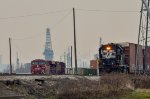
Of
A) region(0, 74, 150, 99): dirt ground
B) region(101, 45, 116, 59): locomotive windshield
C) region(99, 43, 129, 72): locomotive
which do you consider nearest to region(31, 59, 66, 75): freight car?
region(99, 43, 129, 72): locomotive

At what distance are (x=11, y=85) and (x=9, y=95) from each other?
6.44 ft

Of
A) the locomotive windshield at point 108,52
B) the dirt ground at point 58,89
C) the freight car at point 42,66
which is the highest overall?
the locomotive windshield at point 108,52

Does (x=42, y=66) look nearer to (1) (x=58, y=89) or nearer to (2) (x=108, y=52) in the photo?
(2) (x=108, y=52)

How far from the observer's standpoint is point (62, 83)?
27797 mm

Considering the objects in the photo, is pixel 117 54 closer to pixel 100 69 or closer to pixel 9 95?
pixel 100 69

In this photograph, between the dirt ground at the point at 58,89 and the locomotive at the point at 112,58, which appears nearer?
the dirt ground at the point at 58,89

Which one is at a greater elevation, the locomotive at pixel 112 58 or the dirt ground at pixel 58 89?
the locomotive at pixel 112 58

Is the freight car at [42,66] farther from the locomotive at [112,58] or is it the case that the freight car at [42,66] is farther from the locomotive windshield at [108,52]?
the locomotive windshield at [108,52]

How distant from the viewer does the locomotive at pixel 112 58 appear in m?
45.3

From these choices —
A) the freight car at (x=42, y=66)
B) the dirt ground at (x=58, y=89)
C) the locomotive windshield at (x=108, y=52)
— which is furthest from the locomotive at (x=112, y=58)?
the dirt ground at (x=58, y=89)

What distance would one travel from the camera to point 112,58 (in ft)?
149

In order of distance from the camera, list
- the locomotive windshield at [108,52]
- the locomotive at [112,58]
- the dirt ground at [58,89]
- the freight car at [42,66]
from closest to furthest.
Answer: the dirt ground at [58,89] → the locomotive at [112,58] → the locomotive windshield at [108,52] → the freight car at [42,66]

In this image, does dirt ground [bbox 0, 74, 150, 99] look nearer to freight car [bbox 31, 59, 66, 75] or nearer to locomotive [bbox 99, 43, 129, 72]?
locomotive [bbox 99, 43, 129, 72]

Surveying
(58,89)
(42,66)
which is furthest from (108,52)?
(58,89)
